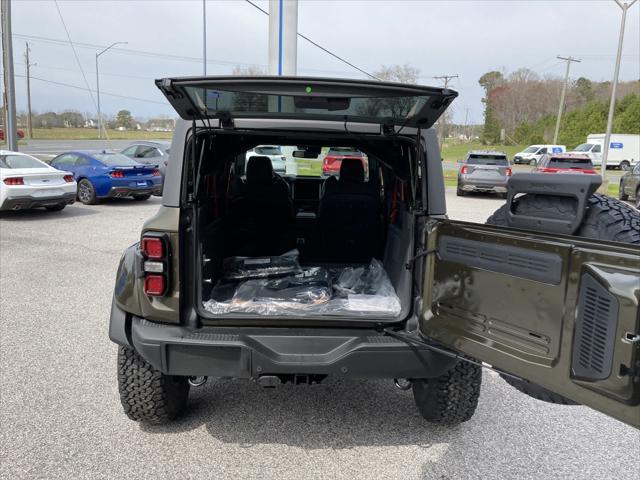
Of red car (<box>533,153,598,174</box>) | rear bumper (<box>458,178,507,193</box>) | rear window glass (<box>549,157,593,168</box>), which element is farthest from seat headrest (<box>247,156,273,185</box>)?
rear window glass (<box>549,157,593,168</box>)

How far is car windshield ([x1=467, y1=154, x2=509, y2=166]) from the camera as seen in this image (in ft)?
64.0

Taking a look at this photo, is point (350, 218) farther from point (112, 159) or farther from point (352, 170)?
point (112, 159)

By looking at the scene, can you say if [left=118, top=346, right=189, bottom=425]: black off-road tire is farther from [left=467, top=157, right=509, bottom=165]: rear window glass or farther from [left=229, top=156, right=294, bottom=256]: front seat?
[left=467, top=157, right=509, bottom=165]: rear window glass

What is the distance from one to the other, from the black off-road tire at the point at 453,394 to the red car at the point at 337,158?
221cm

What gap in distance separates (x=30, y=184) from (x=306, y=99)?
10522 mm

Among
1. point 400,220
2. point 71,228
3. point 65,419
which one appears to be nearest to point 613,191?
point 71,228

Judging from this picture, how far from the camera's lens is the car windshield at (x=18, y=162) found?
11.6m

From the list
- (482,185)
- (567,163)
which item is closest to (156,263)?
(482,185)

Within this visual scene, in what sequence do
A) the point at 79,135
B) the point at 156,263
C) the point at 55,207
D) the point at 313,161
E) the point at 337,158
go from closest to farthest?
the point at 156,263
the point at 337,158
the point at 313,161
the point at 55,207
the point at 79,135

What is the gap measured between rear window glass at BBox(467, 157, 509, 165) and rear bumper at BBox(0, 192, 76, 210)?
1341 cm

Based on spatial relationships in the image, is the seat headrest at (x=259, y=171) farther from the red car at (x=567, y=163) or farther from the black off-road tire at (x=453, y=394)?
the red car at (x=567, y=163)

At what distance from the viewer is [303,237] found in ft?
16.9

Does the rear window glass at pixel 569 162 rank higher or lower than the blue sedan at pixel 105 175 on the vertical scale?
higher

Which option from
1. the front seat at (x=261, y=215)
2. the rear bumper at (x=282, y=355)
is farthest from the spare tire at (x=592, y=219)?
the front seat at (x=261, y=215)
